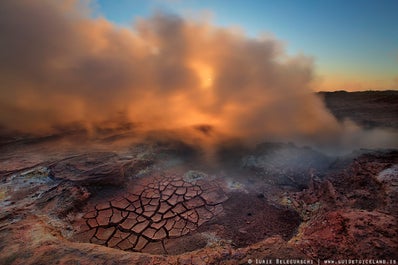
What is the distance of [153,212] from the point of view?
3027mm

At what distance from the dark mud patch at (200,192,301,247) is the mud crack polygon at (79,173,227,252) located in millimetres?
190

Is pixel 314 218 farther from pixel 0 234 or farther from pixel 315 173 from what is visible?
pixel 0 234

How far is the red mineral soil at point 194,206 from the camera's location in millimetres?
1893

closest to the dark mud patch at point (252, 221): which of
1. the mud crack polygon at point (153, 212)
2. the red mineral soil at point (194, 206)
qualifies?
the red mineral soil at point (194, 206)

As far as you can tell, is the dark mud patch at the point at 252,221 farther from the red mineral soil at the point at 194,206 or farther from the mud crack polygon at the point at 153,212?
the mud crack polygon at the point at 153,212

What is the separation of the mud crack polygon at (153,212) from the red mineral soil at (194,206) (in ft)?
0.05

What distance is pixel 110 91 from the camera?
7.78 metres

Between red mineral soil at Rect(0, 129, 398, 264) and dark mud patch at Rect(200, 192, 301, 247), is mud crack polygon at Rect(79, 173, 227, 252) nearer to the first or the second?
red mineral soil at Rect(0, 129, 398, 264)

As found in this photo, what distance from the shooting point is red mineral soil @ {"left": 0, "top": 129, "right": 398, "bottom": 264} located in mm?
1893

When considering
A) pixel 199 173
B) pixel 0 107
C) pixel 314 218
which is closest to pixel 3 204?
pixel 199 173

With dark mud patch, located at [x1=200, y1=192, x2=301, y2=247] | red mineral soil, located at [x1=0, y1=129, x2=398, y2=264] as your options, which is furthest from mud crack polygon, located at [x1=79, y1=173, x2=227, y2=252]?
dark mud patch, located at [x1=200, y1=192, x2=301, y2=247]

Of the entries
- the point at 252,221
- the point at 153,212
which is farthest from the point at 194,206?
the point at 252,221

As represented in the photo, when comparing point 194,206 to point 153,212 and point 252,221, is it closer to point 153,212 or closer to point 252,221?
point 153,212

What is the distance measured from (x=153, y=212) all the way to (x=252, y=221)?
1428 millimetres
